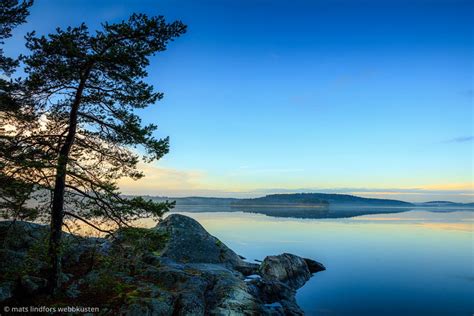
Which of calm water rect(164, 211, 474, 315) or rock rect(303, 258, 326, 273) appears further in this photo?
rock rect(303, 258, 326, 273)

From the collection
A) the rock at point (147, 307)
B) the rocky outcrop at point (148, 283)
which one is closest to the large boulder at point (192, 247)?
the rocky outcrop at point (148, 283)

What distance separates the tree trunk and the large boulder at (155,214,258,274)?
8.91 metres

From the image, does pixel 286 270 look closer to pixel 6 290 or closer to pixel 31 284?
pixel 31 284

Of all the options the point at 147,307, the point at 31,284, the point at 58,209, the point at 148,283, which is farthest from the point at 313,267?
the point at 58,209

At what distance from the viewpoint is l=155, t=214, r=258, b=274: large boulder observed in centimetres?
2201

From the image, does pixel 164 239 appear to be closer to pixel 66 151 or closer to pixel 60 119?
pixel 66 151

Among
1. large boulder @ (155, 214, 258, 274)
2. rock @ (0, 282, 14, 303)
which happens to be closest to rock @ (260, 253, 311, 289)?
large boulder @ (155, 214, 258, 274)

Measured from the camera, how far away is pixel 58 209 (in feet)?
41.6

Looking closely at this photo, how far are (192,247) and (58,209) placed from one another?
11.6 metres

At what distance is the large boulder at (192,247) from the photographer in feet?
72.2

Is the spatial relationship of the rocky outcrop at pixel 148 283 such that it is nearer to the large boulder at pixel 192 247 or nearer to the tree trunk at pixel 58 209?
the large boulder at pixel 192 247

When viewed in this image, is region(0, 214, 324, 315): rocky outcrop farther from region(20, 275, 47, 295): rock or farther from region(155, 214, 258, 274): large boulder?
region(155, 214, 258, 274): large boulder

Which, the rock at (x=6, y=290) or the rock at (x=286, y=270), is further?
the rock at (x=286, y=270)

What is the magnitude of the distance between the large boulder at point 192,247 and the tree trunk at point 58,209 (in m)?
8.91
